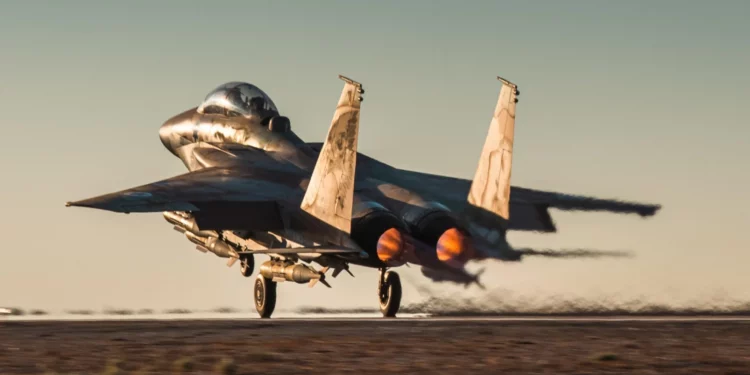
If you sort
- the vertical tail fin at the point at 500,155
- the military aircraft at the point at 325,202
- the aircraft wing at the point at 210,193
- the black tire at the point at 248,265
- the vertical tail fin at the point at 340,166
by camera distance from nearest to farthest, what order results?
the vertical tail fin at the point at 340,166, the vertical tail fin at the point at 500,155, the military aircraft at the point at 325,202, the aircraft wing at the point at 210,193, the black tire at the point at 248,265

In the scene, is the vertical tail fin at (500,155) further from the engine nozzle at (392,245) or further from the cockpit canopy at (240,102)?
the cockpit canopy at (240,102)

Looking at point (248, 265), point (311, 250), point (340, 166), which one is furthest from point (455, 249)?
point (248, 265)

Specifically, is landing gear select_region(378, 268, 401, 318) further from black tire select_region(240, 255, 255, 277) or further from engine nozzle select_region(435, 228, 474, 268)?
black tire select_region(240, 255, 255, 277)

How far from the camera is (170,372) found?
13938 millimetres

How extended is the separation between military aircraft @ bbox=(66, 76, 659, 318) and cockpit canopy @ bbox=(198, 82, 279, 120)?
1.6 inches

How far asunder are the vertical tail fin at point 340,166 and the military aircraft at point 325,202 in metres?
0.03

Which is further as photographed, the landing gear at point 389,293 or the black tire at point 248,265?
the black tire at point 248,265

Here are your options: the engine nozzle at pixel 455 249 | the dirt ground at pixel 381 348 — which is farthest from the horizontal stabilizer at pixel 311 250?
the dirt ground at pixel 381 348

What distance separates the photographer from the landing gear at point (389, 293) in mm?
28531

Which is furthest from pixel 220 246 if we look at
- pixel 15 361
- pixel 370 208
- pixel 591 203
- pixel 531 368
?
pixel 531 368

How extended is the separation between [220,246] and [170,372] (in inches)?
742

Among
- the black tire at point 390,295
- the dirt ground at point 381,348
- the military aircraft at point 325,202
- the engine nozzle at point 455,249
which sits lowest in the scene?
the dirt ground at point 381,348

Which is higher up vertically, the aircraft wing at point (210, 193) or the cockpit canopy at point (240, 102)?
the cockpit canopy at point (240, 102)

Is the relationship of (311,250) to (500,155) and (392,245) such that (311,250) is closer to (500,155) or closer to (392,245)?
(392,245)
